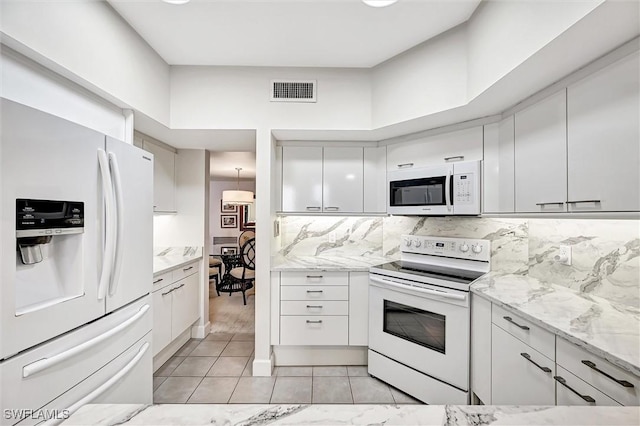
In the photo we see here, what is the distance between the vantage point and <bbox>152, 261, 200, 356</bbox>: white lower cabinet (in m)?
2.40

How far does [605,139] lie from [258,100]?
7.28ft

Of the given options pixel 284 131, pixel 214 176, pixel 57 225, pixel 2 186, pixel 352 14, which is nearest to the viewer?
pixel 2 186

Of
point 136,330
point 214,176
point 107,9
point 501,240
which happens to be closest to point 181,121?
point 107,9

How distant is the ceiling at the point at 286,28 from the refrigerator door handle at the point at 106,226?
1.09m

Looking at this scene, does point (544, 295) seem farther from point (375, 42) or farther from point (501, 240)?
point (375, 42)

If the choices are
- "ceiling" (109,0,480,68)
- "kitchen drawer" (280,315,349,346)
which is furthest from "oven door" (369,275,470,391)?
"ceiling" (109,0,480,68)

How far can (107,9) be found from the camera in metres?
1.67

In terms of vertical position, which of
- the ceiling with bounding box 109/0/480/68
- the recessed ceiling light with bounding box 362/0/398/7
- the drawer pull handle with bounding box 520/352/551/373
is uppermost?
the ceiling with bounding box 109/0/480/68

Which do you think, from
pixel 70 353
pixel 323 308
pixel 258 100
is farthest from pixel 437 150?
pixel 70 353

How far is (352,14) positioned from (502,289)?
1923mm

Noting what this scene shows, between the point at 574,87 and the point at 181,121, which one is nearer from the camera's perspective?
the point at 574,87

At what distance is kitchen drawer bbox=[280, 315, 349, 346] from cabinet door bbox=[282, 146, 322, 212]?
1.01 meters

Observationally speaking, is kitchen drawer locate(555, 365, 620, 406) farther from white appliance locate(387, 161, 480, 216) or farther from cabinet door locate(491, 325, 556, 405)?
white appliance locate(387, 161, 480, 216)

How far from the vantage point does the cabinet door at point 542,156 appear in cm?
151
